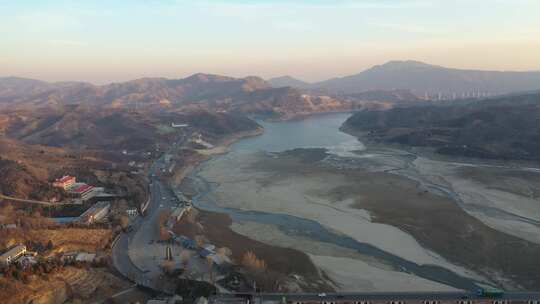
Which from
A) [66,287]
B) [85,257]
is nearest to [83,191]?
[85,257]

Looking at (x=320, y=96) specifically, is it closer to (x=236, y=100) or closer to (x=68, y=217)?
(x=236, y=100)

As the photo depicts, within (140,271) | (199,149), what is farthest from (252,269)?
(199,149)

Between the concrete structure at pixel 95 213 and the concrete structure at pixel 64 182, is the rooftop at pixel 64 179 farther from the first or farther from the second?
the concrete structure at pixel 95 213

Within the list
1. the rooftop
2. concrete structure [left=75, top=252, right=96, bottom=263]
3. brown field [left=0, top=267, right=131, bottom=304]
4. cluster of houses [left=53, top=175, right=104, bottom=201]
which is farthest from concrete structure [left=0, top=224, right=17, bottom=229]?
the rooftop

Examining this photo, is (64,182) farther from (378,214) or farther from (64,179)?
(378,214)

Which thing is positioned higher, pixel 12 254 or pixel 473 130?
pixel 473 130

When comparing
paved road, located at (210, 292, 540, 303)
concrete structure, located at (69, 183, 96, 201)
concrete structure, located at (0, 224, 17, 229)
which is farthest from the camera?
concrete structure, located at (69, 183, 96, 201)

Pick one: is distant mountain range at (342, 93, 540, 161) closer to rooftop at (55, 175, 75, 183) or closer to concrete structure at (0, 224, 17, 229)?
rooftop at (55, 175, 75, 183)
